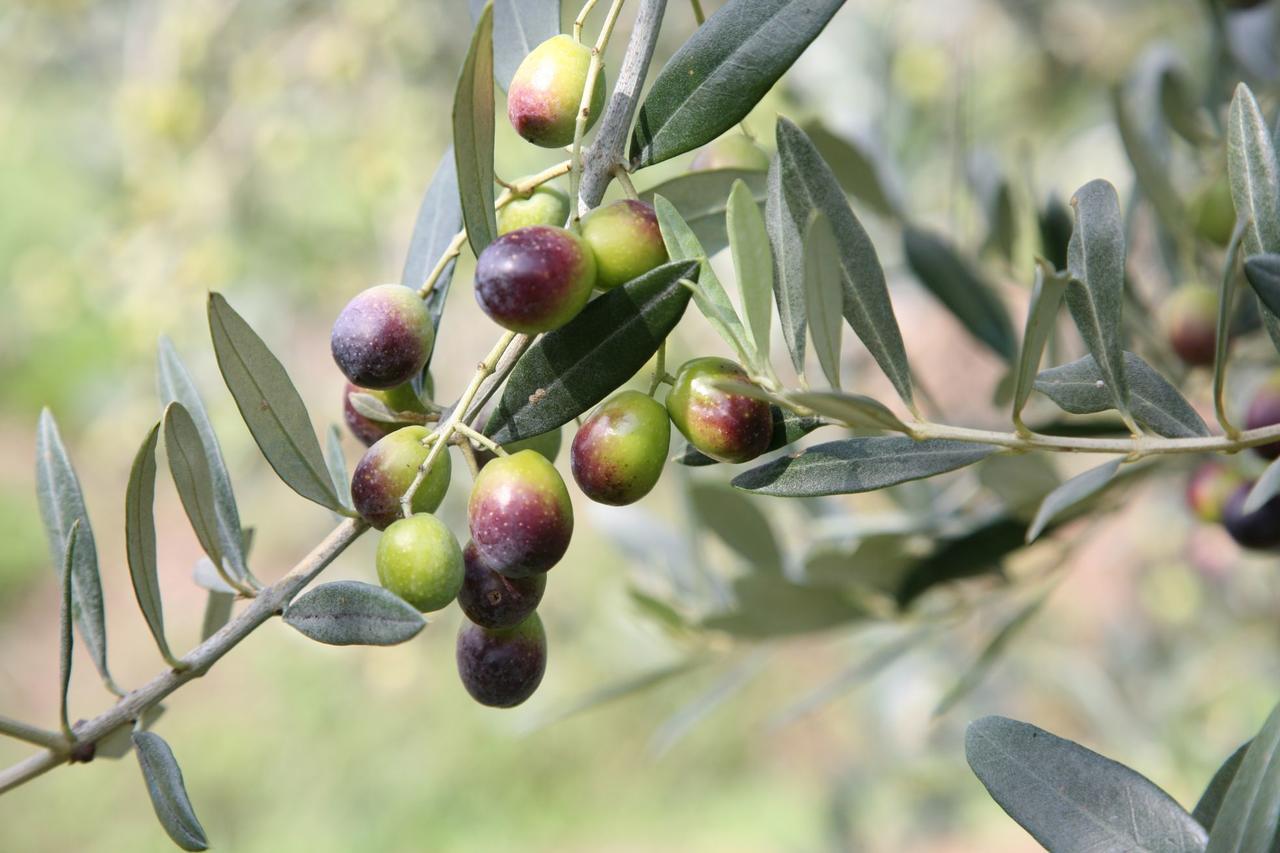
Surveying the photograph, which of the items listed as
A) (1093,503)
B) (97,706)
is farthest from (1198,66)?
(97,706)

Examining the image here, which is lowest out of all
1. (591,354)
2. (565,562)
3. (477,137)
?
(565,562)

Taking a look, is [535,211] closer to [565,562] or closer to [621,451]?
[621,451]

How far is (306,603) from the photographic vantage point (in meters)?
0.51

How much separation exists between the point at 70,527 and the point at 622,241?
1.14ft

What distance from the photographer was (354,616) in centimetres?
49

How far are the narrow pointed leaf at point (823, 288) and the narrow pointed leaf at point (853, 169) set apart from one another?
0.49m

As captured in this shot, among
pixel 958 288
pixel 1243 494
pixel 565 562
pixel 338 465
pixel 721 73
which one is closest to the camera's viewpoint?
pixel 721 73

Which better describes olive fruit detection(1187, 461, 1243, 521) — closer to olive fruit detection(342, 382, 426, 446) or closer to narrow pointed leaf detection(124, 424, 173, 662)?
olive fruit detection(342, 382, 426, 446)

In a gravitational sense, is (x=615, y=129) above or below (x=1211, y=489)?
above

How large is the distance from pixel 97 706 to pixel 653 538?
4215mm

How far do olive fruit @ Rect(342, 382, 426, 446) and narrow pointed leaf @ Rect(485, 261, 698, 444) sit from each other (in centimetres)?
6

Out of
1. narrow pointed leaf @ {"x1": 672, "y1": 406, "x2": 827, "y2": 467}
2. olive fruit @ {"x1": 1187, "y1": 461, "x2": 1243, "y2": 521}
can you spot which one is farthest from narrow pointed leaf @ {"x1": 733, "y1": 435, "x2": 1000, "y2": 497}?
olive fruit @ {"x1": 1187, "y1": 461, "x2": 1243, "y2": 521}

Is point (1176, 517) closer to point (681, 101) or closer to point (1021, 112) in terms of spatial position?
point (1021, 112)

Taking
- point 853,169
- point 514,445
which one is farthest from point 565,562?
point 514,445
